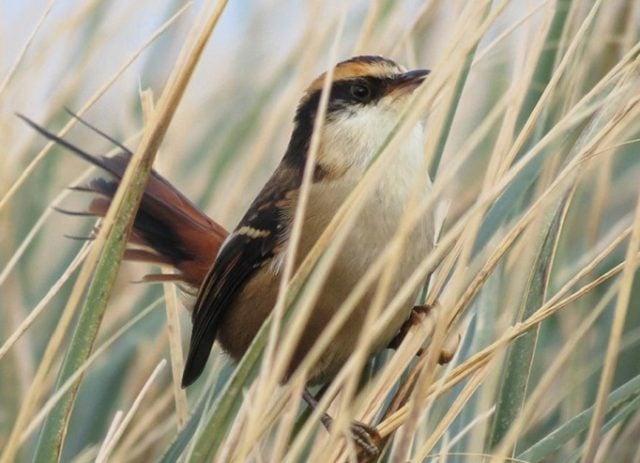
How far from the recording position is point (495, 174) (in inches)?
74.5

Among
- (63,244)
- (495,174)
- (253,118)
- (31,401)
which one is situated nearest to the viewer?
(31,401)

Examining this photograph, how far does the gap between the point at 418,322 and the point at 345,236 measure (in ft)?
3.09

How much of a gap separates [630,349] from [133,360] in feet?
4.07

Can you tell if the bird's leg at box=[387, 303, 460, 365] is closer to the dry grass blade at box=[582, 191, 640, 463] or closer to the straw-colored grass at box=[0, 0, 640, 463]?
the straw-colored grass at box=[0, 0, 640, 463]

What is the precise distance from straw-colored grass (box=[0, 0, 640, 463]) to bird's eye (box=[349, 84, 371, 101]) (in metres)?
0.15

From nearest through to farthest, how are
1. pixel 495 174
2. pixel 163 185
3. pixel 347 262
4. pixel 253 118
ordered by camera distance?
pixel 495 174 → pixel 347 262 → pixel 163 185 → pixel 253 118

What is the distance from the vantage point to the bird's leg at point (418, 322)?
90.1 inches

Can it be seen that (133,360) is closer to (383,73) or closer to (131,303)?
(131,303)

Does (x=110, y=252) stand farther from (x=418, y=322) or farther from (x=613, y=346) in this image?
(x=418, y=322)

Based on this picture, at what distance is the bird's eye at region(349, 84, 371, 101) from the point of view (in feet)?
8.73

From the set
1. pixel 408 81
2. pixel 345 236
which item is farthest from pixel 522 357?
pixel 408 81

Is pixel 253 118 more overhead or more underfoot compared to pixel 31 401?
more overhead

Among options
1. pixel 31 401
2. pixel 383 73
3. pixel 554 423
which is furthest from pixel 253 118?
pixel 31 401

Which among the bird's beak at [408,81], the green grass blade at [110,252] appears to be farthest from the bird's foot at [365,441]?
the bird's beak at [408,81]
